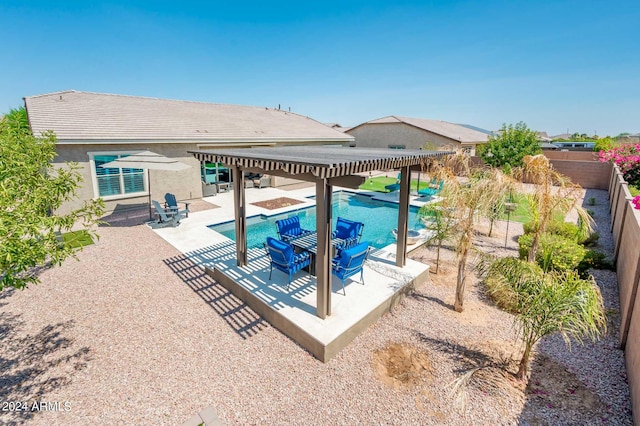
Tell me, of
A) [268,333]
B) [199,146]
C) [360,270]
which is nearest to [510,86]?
[199,146]

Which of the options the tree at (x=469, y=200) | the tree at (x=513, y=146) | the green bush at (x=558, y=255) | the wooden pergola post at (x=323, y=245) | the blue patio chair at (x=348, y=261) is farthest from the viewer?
the tree at (x=513, y=146)

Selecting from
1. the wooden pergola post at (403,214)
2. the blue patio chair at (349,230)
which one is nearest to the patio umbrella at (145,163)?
the blue patio chair at (349,230)

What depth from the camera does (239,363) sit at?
5207 millimetres

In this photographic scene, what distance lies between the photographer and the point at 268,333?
6.04 meters

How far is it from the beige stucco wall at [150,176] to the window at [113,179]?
0.68 ft

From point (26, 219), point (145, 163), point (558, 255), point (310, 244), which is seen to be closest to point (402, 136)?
point (558, 255)

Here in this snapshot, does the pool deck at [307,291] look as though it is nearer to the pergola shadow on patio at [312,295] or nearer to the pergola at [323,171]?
the pergola shadow on patio at [312,295]

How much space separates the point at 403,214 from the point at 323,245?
3310 mm

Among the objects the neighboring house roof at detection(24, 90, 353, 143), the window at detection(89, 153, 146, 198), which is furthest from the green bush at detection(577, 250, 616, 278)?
the window at detection(89, 153, 146, 198)

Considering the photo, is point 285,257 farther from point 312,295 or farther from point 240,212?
point 240,212

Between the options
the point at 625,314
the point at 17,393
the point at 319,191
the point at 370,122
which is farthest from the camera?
the point at 370,122

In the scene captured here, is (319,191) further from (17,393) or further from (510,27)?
(510,27)

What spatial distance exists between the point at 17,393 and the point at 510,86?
41542 mm

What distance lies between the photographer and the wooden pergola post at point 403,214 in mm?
7848
